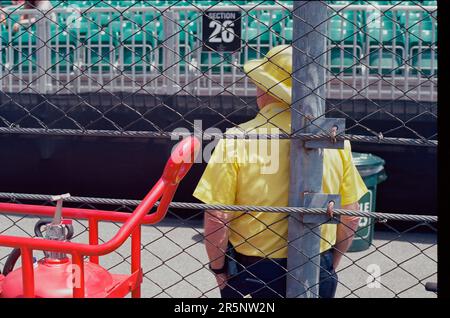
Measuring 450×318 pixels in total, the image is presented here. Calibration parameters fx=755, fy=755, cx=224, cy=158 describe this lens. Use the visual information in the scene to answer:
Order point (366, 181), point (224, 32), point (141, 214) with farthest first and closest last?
point (366, 181), point (224, 32), point (141, 214)

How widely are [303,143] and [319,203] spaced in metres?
0.21

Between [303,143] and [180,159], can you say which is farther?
[303,143]

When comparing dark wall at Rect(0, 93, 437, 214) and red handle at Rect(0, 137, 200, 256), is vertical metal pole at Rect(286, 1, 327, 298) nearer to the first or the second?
red handle at Rect(0, 137, 200, 256)

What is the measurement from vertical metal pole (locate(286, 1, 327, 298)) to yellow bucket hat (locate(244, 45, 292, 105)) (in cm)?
24

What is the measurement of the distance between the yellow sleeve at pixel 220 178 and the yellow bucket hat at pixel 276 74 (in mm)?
245

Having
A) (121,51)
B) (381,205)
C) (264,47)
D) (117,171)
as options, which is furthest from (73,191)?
(381,205)

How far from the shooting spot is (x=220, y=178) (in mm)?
2723

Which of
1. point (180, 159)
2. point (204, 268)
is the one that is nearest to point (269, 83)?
point (180, 159)

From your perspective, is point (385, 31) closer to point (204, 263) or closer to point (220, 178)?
point (204, 263)

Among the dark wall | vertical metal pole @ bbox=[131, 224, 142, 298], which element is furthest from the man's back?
the dark wall

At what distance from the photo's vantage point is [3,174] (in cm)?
721

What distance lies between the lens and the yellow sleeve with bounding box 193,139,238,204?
8.92 feet

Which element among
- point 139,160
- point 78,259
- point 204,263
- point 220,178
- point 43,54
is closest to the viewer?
point 78,259

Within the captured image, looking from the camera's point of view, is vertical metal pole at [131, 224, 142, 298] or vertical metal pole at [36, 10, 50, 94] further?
vertical metal pole at [36, 10, 50, 94]
